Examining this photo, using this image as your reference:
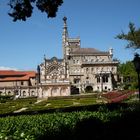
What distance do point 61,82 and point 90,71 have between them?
18182mm

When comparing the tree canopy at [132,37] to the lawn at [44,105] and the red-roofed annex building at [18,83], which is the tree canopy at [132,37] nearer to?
the lawn at [44,105]

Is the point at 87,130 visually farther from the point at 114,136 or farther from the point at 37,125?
the point at 37,125

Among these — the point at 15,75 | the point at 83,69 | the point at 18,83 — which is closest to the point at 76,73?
the point at 83,69

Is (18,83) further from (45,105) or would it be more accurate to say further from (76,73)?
(45,105)

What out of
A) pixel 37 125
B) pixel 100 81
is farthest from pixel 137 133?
pixel 100 81

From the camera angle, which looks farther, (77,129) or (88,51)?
(88,51)

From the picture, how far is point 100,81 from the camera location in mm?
110688

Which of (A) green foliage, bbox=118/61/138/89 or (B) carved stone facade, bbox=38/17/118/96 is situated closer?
(A) green foliage, bbox=118/61/138/89

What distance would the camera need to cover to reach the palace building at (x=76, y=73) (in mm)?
101387

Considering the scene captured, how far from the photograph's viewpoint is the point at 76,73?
117 meters

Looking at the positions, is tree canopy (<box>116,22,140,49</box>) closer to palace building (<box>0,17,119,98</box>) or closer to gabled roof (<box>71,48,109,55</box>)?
palace building (<box>0,17,119,98</box>)

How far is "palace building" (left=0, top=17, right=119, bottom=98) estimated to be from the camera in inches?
3992

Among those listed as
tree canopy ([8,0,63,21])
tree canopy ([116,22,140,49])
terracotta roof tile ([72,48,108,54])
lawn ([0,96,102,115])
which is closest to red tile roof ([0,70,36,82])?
terracotta roof tile ([72,48,108,54])

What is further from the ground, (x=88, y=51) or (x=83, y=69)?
→ (x=88, y=51)
